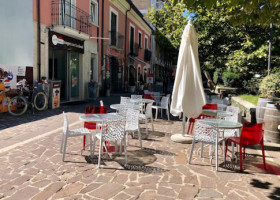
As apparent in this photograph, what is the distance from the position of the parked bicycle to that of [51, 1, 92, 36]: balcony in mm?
3171

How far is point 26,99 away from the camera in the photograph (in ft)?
28.5

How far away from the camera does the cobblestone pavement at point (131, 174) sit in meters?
3.06

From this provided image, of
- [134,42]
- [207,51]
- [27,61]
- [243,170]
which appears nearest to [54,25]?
[27,61]

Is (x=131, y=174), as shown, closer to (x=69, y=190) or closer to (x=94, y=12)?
(x=69, y=190)

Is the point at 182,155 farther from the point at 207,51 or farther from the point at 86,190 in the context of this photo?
the point at 207,51

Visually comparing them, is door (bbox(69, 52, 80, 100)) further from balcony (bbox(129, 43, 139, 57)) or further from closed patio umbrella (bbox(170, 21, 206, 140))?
closed patio umbrella (bbox(170, 21, 206, 140))

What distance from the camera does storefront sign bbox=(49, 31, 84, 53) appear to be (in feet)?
34.8

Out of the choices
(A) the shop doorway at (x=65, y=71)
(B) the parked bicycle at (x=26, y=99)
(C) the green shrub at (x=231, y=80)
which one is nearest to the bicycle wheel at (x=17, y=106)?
(B) the parked bicycle at (x=26, y=99)

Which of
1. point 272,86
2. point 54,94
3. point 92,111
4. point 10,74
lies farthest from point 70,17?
point 272,86

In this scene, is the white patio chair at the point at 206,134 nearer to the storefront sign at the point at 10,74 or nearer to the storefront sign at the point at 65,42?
the storefront sign at the point at 10,74

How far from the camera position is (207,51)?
484 inches

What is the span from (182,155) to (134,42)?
59.1ft

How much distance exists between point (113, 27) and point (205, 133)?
14584 mm

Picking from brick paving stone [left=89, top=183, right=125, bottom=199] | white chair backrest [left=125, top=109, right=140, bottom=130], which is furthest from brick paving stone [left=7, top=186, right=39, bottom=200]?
white chair backrest [left=125, top=109, right=140, bottom=130]
